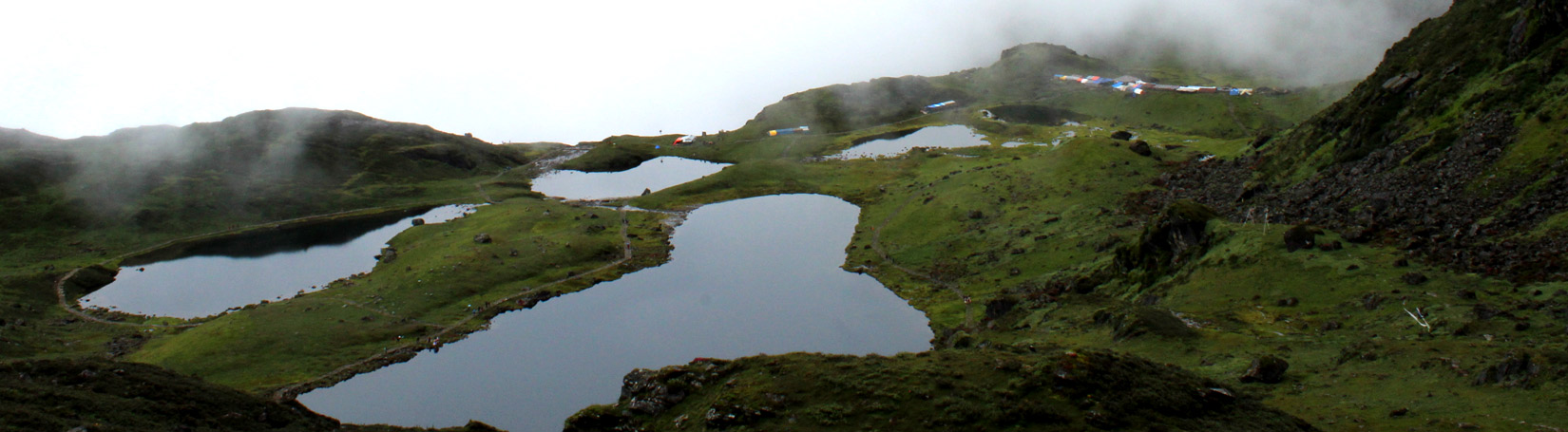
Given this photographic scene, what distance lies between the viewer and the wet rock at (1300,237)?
5634cm

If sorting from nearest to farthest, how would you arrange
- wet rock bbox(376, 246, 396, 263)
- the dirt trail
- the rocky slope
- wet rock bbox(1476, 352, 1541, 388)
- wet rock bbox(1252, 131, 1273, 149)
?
wet rock bbox(1476, 352, 1541, 388) < the rocky slope < the dirt trail < wet rock bbox(1252, 131, 1273, 149) < wet rock bbox(376, 246, 396, 263)

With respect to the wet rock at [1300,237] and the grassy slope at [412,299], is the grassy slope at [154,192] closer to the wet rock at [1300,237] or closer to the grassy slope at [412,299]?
the grassy slope at [412,299]

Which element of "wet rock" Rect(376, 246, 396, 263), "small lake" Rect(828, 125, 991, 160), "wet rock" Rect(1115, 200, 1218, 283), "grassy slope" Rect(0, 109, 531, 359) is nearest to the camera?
"wet rock" Rect(1115, 200, 1218, 283)

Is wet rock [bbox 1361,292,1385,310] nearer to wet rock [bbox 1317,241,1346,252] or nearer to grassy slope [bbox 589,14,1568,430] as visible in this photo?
grassy slope [bbox 589,14,1568,430]

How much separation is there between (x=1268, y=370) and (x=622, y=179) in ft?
508

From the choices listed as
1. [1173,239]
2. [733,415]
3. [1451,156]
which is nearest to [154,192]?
[733,415]

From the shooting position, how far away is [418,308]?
305 feet

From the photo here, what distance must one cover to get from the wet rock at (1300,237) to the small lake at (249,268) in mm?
102730

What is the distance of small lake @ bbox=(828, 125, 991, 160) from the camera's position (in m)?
171

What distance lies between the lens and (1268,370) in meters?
39.4

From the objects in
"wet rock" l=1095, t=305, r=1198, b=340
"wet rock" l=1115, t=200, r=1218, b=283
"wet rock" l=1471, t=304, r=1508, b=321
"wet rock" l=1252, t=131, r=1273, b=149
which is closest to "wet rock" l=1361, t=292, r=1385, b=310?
"wet rock" l=1471, t=304, r=1508, b=321

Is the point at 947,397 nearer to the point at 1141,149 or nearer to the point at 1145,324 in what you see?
the point at 1145,324

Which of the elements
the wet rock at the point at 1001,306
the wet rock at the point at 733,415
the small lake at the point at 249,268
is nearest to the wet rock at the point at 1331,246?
the wet rock at the point at 1001,306

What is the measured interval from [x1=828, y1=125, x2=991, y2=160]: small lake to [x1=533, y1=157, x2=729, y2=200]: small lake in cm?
3058
